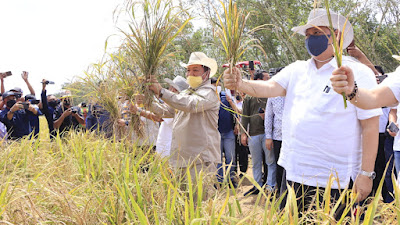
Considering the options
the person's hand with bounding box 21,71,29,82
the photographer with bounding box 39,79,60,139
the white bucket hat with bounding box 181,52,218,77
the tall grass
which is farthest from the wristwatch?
the person's hand with bounding box 21,71,29,82

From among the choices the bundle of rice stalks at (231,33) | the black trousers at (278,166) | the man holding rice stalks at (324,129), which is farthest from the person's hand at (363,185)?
the black trousers at (278,166)

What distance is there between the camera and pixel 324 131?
2299mm

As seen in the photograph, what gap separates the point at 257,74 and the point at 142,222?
400 centimetres

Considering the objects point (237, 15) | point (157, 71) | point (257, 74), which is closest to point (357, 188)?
point (237, 15)

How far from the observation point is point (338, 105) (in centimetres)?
228

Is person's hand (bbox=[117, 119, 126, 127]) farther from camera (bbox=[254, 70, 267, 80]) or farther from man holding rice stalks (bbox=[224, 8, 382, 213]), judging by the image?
camera (bbox=[254, 70, 267, 80])

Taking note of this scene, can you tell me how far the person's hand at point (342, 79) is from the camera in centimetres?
180

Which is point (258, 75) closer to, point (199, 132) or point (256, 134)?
point (256, 134)

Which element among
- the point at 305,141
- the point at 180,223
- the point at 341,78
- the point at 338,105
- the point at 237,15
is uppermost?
the point at 237,15

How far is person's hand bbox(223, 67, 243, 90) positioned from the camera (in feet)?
7.20

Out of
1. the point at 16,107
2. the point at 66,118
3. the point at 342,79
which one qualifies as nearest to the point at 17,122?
the point at 16,107

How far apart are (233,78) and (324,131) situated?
65 cm

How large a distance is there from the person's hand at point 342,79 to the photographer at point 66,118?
5.26 meters

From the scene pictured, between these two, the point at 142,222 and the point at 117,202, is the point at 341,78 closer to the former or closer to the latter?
the point at 142,222
